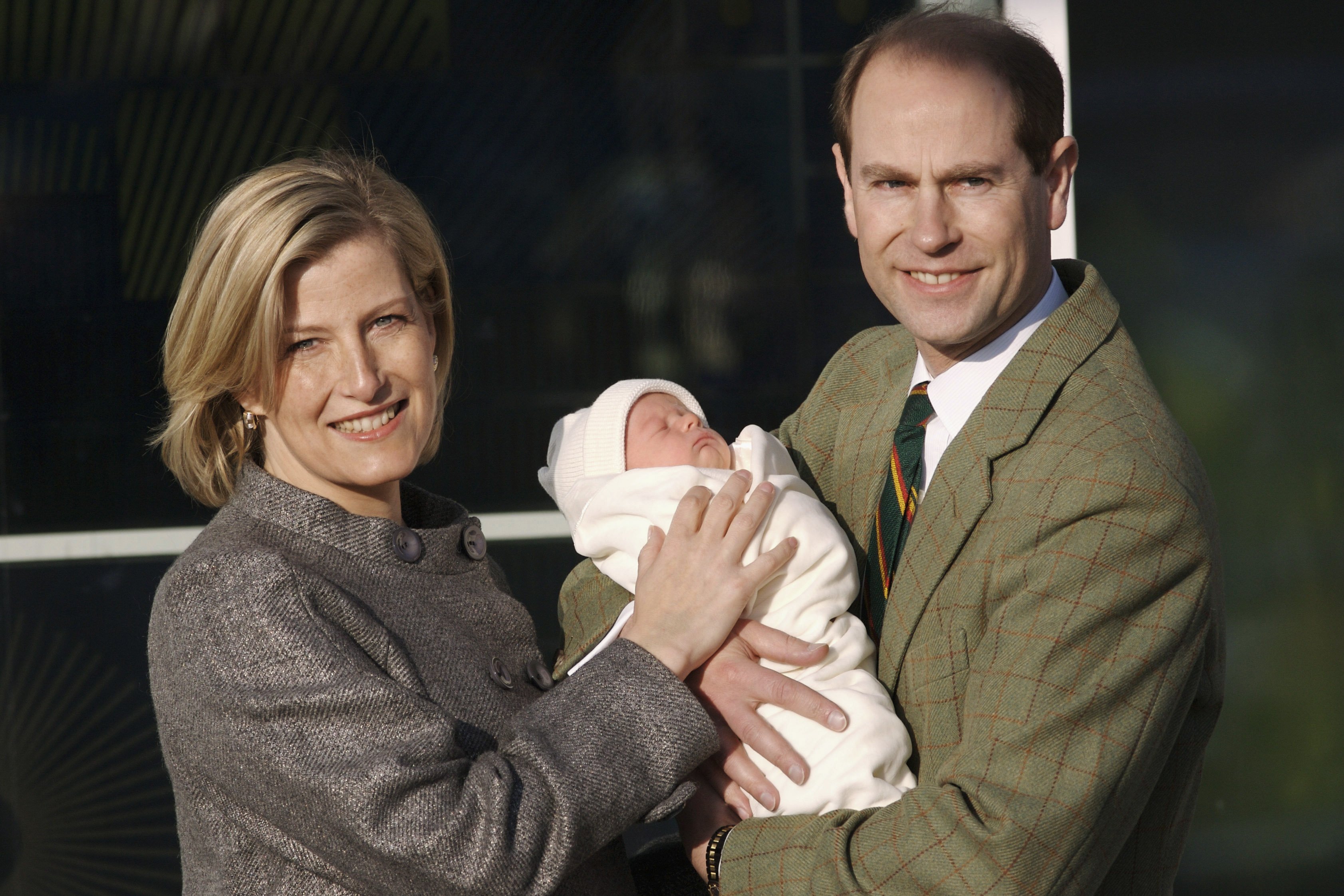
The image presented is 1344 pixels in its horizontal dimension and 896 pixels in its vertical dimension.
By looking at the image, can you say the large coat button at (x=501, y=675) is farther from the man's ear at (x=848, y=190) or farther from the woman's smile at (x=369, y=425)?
the man's ear at (x=848, y=190)

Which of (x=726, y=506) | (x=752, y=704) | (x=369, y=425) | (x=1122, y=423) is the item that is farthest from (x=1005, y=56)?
(x=369, y=425)

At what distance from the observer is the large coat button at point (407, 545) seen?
6.81 ft

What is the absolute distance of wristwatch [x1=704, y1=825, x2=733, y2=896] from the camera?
1.90 m

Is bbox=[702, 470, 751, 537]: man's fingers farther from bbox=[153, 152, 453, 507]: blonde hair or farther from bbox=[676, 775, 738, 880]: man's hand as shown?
bbox=[153, 152, 453, 507]: blonde hair

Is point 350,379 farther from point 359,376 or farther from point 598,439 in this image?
point 598,439

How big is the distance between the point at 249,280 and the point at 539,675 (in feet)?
2.78

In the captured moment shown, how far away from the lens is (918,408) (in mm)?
2170

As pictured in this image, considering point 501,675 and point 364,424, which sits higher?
point 364,424

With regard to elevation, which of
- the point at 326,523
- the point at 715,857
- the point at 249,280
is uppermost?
the point at 249,280

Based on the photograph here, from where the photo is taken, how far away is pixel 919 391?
2.19 metres

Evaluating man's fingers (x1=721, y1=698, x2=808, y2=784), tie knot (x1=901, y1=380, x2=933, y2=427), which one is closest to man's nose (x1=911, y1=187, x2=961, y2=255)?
tie knot (x1=901, y1=380, x2=933, y2=427)

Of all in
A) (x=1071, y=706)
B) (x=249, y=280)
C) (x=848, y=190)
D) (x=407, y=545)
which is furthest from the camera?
(x=848, y=190)

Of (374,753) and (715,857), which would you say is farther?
(715,857)

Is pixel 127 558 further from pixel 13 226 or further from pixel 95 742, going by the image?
pixel 13 226
